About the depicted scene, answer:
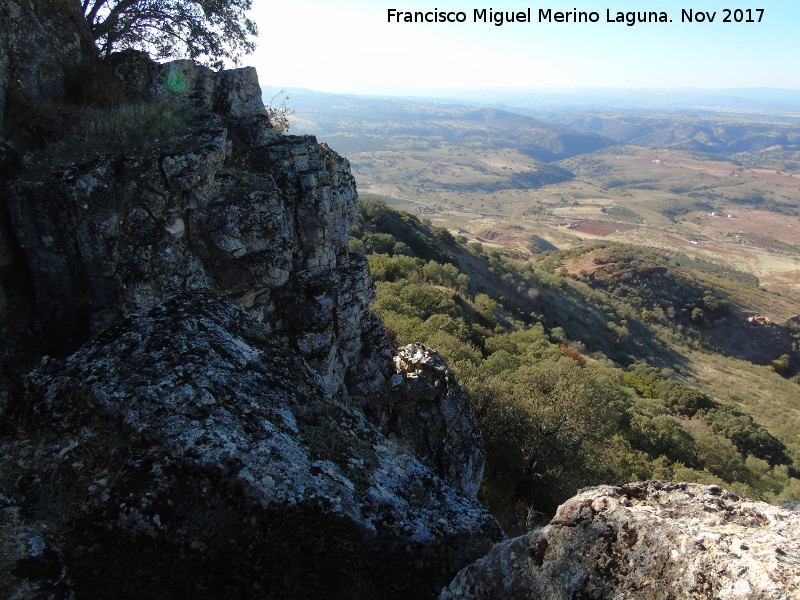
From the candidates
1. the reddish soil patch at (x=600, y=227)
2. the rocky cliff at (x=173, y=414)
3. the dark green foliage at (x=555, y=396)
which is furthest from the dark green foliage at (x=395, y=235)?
the reddish soil patch at (x=600, y=227)

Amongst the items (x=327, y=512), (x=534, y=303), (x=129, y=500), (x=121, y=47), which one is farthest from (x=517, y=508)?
(x=534, y=303)

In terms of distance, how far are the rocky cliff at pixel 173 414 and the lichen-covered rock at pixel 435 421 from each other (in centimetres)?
539

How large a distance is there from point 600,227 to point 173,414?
184 m

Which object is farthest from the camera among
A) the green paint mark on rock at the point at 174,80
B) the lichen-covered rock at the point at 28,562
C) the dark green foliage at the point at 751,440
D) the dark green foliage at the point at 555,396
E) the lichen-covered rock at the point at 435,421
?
the dark green foliage at the point at 751,440

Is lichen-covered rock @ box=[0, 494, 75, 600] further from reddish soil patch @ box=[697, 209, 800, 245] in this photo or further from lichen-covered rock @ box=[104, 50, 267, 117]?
reddish soil patch @ box=[697, 209, 800, 245]

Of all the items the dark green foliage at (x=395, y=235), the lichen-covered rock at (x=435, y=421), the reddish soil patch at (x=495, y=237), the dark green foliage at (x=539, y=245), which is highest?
the dark green foliage at (x=395, y=235)

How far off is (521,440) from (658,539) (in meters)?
14.3

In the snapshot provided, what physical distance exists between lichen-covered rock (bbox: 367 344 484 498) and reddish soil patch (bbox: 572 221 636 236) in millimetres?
161643

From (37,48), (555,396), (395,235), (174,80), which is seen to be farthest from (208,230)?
(395,235)

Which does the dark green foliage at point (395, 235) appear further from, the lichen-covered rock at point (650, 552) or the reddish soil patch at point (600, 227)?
the reddish soil patch at point (600, 227)

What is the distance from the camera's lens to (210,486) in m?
4.44

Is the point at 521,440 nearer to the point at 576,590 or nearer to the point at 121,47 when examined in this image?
the point at 576,590

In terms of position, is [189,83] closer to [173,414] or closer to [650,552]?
[173,414]

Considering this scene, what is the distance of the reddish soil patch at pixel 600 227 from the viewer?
163 meters
